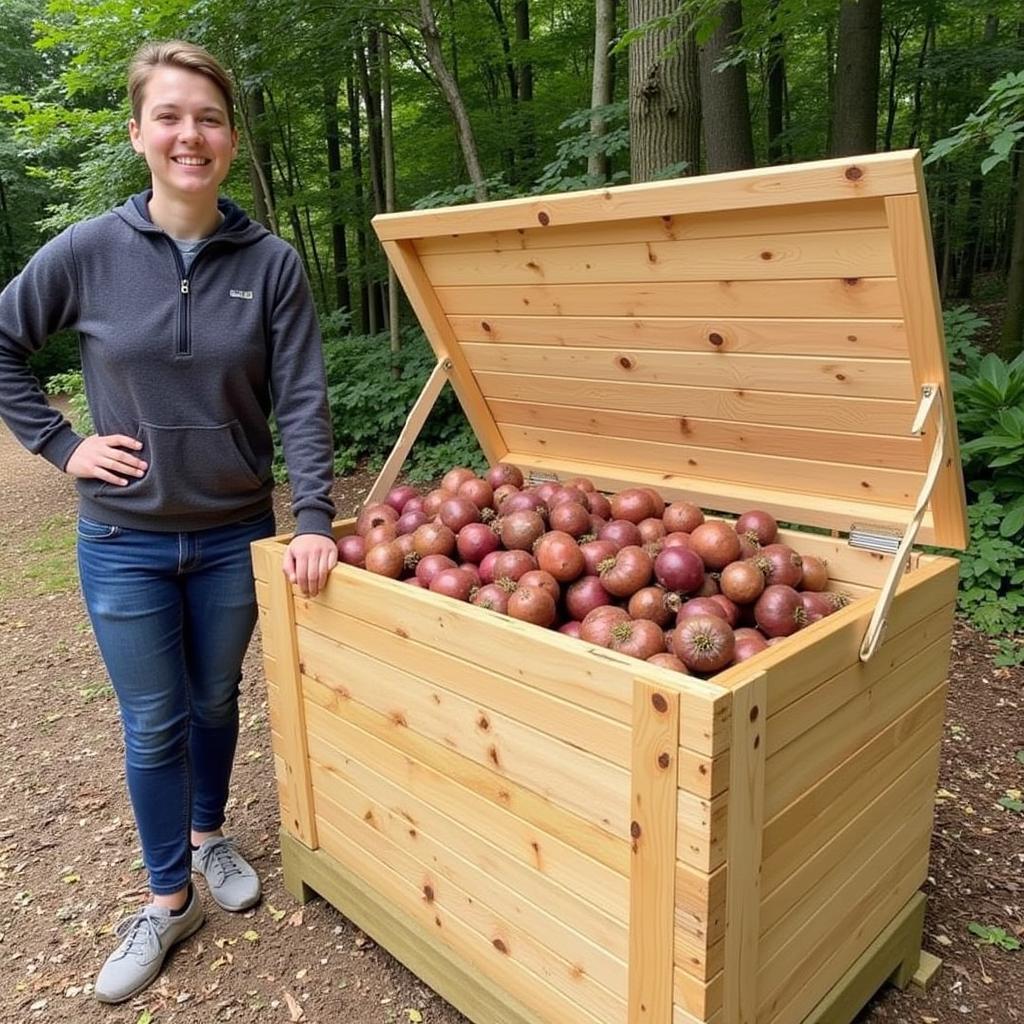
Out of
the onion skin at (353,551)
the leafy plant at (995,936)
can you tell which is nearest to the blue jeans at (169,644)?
the onion skin at (353,551)

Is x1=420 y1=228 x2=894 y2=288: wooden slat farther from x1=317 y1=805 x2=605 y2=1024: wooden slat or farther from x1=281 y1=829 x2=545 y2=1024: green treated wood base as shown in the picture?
x1=281 y1=829 x2=545 y2=1024: green treated wood base

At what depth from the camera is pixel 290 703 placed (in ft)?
7.92

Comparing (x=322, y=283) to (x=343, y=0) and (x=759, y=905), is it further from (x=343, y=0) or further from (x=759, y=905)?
(x=759, y=905)

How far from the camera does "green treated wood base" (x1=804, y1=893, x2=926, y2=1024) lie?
1.86m

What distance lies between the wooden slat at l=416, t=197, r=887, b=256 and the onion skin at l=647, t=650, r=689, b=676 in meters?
0.91

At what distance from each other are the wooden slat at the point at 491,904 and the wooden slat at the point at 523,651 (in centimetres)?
49

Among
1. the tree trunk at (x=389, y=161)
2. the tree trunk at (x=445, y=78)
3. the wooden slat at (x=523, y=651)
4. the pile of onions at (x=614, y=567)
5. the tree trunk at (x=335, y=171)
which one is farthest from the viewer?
the tree trunk at (x=335, y=171)

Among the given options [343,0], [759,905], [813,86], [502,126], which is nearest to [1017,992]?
[759,905]

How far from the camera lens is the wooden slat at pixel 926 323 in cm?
155

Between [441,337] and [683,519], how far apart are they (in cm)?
115

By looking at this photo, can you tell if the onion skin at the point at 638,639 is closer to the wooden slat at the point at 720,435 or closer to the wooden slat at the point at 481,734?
the wooden slat at the point at 481,734

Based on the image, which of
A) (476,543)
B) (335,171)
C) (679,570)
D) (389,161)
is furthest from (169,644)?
(335,171)

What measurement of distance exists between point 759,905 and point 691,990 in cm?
19

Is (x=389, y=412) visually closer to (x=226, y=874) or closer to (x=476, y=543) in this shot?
(x=226, y=874)
